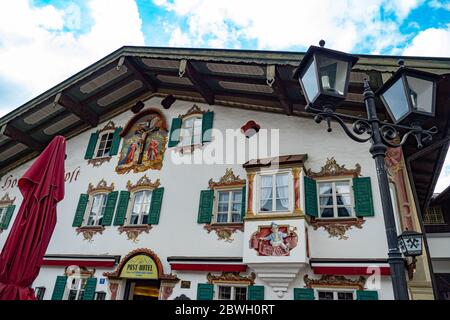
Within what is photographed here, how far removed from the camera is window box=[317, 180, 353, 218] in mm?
8625

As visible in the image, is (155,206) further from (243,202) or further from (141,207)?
(243,202)

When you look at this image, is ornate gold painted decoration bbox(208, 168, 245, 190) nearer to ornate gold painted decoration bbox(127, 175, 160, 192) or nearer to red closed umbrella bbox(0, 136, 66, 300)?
ornate gold painted decoration bbox(127, 175, 160, 192)

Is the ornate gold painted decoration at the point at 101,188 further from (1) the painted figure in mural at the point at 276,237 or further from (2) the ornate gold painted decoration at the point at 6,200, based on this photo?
(1) the painted figure in mural at the point at 276,237

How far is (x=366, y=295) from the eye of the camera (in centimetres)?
752

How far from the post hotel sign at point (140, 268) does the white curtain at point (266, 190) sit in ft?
12.7

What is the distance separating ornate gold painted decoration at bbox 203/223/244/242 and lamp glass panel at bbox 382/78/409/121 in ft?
19.9

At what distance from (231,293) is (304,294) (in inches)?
79.2

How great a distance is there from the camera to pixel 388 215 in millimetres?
3252

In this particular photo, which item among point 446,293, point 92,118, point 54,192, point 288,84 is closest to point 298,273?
point 288,84

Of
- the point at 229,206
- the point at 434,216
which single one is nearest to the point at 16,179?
the point at 229,206

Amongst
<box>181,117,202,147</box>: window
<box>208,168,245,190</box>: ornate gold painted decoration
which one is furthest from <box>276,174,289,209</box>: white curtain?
<box>181,117,202,147</box>: window
